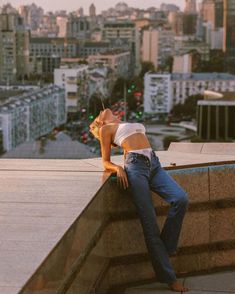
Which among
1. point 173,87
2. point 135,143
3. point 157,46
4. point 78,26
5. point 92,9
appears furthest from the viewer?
point 92,9

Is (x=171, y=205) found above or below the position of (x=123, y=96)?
above

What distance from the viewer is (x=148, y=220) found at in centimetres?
271

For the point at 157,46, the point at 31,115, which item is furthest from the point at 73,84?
the point at 157,46

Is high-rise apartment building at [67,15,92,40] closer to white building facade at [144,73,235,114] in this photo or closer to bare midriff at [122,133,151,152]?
white building facade at [144,73,235,114]

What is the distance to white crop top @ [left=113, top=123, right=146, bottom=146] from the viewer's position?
285cm

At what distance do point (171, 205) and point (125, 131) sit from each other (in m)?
0.30

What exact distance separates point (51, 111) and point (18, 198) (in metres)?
47.7

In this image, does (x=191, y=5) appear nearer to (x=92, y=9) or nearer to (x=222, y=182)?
(x=92, y=9)

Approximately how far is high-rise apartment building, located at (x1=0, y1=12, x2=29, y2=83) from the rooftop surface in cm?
6809

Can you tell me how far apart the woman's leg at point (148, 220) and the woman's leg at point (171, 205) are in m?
0.03

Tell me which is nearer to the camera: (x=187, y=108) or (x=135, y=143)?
(x=135, y=143)

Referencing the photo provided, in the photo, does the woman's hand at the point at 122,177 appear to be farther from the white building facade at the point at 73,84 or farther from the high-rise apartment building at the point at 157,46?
the high-rise apartment building at the point at 157,46

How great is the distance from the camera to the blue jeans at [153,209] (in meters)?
2.71

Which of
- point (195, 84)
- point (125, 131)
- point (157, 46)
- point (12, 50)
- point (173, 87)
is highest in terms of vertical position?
point (125, 131)
